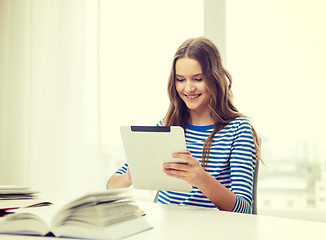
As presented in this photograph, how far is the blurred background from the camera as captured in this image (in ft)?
8.15

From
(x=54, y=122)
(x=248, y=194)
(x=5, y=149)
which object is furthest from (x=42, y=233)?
(x=5, y=149)

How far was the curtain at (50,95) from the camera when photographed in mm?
2821

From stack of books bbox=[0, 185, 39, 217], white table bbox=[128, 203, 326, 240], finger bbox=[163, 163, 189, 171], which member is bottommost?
stack of books bbox=[0, 185, 39, 217]

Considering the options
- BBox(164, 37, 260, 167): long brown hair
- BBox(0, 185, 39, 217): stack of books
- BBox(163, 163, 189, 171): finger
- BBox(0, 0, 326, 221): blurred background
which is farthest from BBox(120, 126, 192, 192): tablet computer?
BBox(0, 0, 326, 221): blurred background

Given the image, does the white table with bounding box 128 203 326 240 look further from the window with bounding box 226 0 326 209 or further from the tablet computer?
the window with bounding box 226 0 326 209

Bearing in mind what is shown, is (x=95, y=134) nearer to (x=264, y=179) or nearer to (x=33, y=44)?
(x=33, y=44)

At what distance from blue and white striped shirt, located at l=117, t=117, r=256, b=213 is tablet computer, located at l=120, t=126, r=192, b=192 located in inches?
8.8

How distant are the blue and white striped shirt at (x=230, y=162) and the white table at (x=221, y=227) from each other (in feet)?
1.02

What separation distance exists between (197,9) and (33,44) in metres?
1.26

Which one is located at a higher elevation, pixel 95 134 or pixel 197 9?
pixel 197 9

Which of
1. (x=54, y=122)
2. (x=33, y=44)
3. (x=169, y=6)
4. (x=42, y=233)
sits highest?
(x=169, y=6)

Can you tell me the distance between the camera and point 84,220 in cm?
85

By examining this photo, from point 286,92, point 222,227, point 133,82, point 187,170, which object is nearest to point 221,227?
point 222,227

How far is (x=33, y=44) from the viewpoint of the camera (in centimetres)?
305
